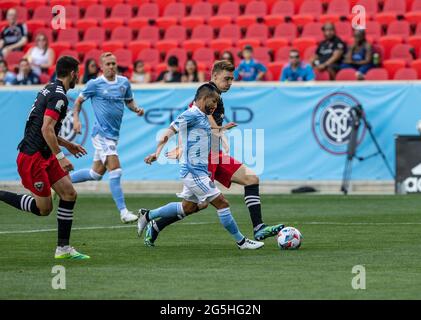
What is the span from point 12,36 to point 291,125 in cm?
852

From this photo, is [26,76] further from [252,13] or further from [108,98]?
[108,98]

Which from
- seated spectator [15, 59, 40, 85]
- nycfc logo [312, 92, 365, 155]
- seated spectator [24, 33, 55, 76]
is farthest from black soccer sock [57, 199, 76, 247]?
seated spectator [24, 33, 55, 76]

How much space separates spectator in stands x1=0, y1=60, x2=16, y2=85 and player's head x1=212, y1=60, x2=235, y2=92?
1254cm

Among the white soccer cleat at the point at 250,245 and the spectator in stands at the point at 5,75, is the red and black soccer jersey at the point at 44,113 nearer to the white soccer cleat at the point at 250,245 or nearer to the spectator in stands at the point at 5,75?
the white soccer cleat at the point at 250,245

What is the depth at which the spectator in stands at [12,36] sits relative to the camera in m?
27.1

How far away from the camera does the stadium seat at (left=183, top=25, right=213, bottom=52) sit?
2597cm

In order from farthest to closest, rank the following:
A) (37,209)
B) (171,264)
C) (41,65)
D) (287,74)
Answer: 1. (41,65)
2. (287,74)
3. (37,209)
4. (171,264)

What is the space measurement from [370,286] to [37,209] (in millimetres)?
4260

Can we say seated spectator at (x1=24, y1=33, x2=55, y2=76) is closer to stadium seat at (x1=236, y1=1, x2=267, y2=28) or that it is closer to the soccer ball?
stadium seat at (x1=236, y1=1, x2=267, y2=28)

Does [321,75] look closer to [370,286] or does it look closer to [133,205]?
[133,205]

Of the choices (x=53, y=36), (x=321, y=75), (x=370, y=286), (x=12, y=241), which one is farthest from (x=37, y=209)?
(x=53, y=36)

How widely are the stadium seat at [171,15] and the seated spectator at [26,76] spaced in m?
3.99

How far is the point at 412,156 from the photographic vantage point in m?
21.2

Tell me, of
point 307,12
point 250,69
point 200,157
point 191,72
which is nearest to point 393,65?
point 250,69
